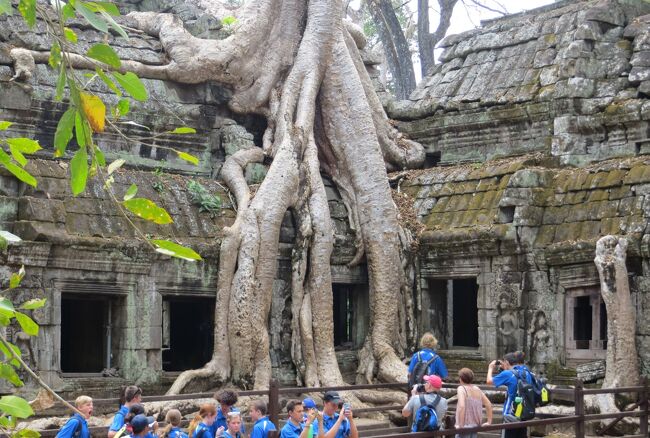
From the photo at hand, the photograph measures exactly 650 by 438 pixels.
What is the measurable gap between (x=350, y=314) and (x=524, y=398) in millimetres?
5838

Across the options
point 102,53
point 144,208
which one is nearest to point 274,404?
point 144,208

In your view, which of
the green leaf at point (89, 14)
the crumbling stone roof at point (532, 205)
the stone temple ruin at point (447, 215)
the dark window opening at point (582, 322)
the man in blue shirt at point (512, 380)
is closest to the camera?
the green leaf at point (89, 14)

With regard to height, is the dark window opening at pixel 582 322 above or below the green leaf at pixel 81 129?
below

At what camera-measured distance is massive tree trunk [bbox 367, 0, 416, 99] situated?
92.9 feet

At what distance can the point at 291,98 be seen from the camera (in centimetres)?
1518

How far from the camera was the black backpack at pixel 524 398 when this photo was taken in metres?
9.94

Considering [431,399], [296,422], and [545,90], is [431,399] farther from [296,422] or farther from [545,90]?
[545,90]

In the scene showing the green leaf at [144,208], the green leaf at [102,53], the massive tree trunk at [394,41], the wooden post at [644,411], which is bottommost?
the wooden post at [644,411]

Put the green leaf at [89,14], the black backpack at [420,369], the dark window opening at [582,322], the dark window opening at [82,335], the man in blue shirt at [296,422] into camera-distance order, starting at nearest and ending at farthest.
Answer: the green leaf at [89,14]
the man in blue shirt at [296,422]
the black backpack at [420,369]
the dark window opening at [582,322]
the dark window opening at [82,335]

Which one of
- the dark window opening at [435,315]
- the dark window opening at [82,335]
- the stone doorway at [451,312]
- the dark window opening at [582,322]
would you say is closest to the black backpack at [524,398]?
the dark window opening at [582,322]

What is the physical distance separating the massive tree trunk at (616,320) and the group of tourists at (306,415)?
8.97ft

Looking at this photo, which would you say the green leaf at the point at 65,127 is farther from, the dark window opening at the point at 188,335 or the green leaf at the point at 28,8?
the dark window opening at the point at 188,335

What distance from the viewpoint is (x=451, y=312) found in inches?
628

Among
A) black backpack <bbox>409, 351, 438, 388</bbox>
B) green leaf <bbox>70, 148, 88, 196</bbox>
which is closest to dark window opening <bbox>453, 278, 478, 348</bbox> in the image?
black backpack <bbox>409, 351, 438, 388</bbox>
